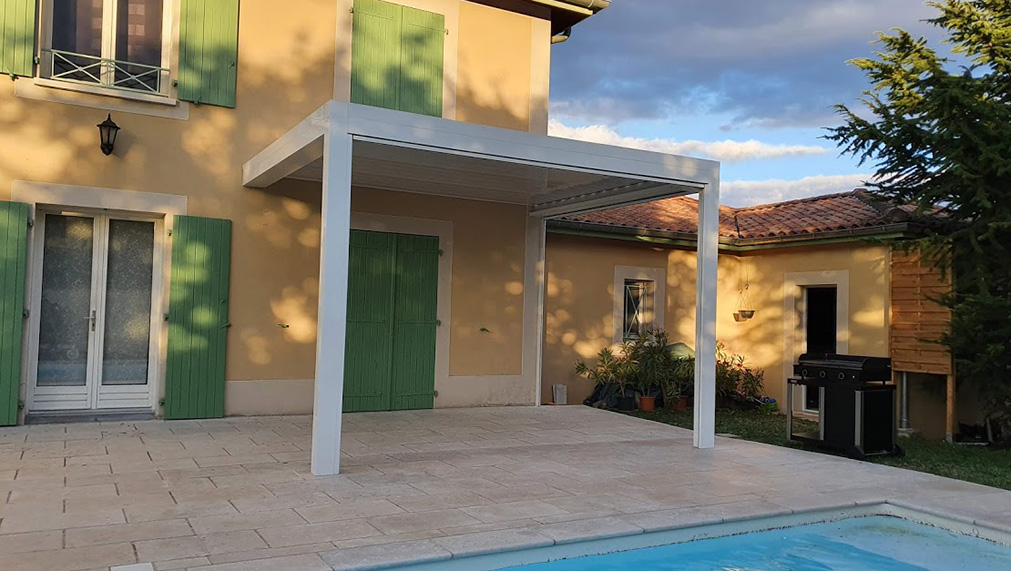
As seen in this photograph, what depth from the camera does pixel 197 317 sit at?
320 inches

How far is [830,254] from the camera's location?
36.9 ft

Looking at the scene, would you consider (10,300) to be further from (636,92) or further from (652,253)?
(636,92)

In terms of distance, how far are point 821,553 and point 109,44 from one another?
7.90 m

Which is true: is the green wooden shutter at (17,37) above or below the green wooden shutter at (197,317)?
above

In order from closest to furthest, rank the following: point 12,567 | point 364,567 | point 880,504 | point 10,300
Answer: point 12,567 → point 364,567 → point 880,504 → point 10,300

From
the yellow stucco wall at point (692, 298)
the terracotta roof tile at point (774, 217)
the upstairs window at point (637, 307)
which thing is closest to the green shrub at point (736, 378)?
the yellow stucco wall at point (692, 298)

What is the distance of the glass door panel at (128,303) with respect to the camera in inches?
314

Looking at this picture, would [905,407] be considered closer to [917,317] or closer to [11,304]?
[917,317]

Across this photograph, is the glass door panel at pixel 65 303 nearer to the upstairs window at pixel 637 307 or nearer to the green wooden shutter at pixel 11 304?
the green wooden shutter at pixel 11 304

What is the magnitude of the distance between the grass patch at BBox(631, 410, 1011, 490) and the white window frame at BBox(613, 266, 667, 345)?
1555 mm

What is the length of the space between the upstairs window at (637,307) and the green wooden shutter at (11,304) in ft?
26.4

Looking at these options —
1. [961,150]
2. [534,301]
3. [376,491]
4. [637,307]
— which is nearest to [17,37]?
[376,491]

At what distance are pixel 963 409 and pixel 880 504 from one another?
5.06 metres

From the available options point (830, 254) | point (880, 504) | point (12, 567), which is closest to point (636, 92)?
point (830, 254)
